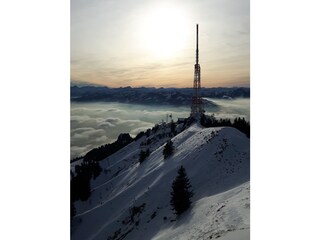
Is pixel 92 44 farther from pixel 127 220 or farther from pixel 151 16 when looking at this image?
pixel 127 220

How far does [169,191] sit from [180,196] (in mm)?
192

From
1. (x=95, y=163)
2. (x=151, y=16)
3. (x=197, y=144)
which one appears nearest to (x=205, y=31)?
(x=151, y=16)

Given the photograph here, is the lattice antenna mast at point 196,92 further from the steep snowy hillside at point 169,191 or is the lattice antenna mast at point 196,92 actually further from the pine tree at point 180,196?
the pine tree at point 180,196

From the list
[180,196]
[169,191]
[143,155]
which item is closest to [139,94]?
[143,155]

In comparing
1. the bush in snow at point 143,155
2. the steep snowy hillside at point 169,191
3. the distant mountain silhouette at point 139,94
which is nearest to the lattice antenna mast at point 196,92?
the distant mountain silhouette at point 139,94

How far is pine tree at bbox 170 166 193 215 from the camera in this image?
6.89m

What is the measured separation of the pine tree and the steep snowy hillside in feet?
0.26

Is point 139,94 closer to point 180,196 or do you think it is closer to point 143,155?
point 143,155

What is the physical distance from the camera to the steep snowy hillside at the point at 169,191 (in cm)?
638

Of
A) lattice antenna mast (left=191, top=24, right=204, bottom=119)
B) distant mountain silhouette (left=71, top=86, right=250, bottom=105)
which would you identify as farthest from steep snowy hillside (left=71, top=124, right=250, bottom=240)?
distant mountain silhouette (left=71, top=86, right=250, bottom=105)

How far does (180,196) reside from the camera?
694 cm

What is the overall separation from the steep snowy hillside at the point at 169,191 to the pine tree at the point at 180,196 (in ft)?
0.26

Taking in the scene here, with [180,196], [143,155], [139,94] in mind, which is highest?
[139,94]
